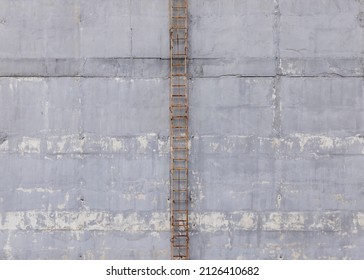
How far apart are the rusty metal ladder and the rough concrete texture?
147mm

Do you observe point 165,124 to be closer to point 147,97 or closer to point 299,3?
point 147,97

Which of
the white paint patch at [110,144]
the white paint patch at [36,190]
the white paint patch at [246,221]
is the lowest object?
the white paint patch at [246,221]

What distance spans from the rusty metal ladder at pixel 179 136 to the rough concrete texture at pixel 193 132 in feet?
0.48

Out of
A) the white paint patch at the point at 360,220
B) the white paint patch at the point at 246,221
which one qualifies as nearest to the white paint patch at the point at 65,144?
the white paint patch at the point at 246,221

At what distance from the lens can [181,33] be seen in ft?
26.3

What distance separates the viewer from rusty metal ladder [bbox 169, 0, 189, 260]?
26.1ft

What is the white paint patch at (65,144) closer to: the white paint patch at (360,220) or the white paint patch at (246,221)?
the white paint patch at (246,221)

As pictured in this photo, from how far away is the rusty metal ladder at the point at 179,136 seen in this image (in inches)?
313

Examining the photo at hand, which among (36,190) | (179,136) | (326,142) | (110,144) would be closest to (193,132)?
(179,136)

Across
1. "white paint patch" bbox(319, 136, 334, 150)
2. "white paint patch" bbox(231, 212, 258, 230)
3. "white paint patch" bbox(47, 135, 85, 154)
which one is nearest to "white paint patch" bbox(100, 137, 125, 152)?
"white paint patch" bbox(47, 135, 85, 154)

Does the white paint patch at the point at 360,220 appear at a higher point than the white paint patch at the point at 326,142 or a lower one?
lower

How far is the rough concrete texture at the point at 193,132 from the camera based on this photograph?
7953mm

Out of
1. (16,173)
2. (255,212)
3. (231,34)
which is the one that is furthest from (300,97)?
(16,173)

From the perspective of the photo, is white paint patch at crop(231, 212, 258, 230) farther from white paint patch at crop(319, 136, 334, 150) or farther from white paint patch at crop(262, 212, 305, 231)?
white paint patch at crop(319, 136, 334, 150)
